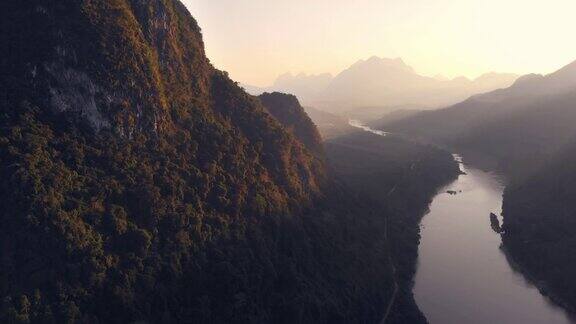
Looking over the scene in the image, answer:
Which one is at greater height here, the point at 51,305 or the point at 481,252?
the point at 51,305

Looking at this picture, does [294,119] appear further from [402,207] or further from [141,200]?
[141,200]

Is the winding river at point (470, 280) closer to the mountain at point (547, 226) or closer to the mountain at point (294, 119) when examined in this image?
the mountain at point (547, 226)

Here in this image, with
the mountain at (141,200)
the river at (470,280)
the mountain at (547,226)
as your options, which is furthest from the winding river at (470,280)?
the mountain at (141,200)

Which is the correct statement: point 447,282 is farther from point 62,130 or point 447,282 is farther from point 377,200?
point 62,130

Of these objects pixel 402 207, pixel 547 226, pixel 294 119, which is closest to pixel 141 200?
pixel 402 207

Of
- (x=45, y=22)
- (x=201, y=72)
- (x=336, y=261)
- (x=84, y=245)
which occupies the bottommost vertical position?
(x=336, y=261)

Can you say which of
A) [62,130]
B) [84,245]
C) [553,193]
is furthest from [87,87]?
[553,193]
